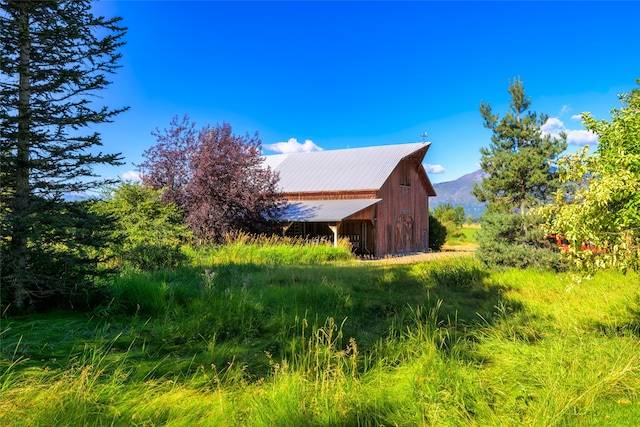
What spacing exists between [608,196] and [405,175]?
71.7 feet

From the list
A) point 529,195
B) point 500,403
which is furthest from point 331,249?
point 500,403

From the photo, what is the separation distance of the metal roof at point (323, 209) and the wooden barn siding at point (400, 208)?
1670mm

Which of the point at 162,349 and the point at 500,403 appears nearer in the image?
the point at 500,403

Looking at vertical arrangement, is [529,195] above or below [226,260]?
above

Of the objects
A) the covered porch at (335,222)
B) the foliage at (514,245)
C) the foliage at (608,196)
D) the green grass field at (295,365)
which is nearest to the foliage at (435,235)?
the covered porch at (335,222)

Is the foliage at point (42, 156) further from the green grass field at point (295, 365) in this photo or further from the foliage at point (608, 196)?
the foliage at point (608, 196)

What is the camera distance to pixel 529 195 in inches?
727

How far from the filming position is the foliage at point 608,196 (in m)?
4.87

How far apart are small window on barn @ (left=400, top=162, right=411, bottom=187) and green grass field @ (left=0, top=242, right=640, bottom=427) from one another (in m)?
18.1

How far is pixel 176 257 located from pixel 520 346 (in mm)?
9308

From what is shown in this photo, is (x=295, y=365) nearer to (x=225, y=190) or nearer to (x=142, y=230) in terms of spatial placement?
(x=142, y=230)

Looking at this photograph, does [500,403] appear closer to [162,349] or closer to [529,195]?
[162,349]

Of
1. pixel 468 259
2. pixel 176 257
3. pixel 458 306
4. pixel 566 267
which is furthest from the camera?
pixel 468 259

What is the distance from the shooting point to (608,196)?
15.2ft
